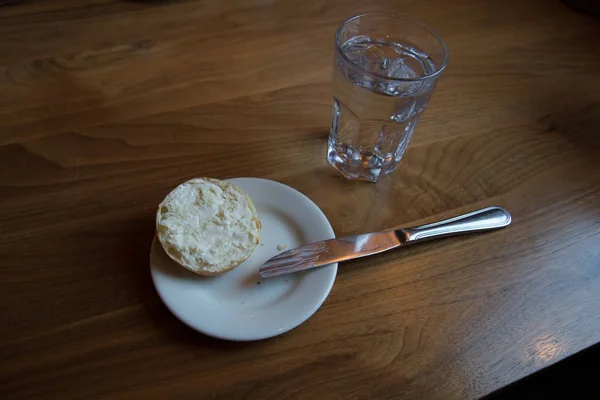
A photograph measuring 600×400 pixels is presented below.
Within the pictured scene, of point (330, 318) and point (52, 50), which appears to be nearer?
point (330, 318)

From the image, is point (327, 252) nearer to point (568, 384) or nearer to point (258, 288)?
point (258, 288)

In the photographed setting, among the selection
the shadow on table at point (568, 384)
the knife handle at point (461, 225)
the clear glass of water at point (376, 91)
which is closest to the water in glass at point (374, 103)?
the clear glass of water at point (376, 91)

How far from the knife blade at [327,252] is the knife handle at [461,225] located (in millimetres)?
22

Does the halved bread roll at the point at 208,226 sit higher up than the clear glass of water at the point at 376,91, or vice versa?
the clear glass of water at the point at 376,91

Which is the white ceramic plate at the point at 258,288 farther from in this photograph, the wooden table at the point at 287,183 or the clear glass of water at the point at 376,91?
the clear glass of water at the point at 376,91

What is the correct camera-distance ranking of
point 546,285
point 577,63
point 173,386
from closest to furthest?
point 173,386 → point 546,285 → point 577,63

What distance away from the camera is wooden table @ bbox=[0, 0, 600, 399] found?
0.50 meters

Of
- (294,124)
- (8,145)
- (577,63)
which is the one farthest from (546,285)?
(8,145)

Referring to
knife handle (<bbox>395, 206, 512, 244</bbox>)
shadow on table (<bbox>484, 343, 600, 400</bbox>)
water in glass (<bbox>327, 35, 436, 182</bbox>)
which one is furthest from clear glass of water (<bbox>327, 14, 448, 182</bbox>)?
shadow on table (<bbox>484, 343, 600, 400</bbox>)

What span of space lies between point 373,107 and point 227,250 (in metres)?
0.28

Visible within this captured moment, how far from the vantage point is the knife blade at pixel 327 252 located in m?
0.55

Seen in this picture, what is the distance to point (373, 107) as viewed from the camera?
66cm

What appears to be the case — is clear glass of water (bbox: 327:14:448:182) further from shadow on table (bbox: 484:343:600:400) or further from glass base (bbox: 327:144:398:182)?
shadow on table (bbox: 484:343:600:400)

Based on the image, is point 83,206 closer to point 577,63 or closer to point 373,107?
point 373,107
